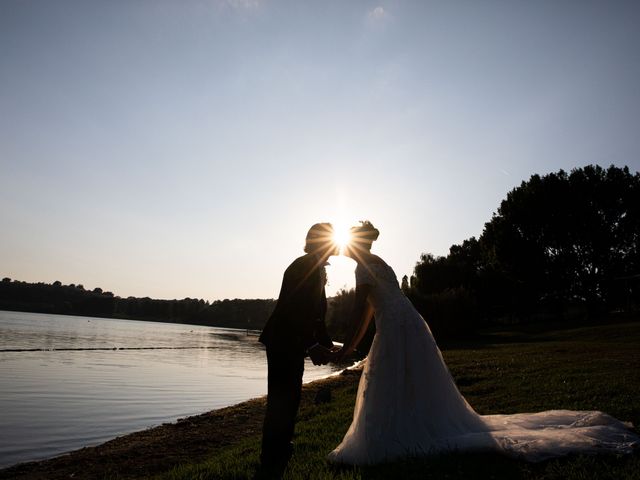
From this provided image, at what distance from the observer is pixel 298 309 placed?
5.69m

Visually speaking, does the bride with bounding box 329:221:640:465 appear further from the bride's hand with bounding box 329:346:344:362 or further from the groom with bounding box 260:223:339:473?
the groom with bounding box 260:223:339:473

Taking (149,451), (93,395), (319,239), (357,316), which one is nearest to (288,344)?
(357,316)

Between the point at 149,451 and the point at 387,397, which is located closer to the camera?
the point at 387,397

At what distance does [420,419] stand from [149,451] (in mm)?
7082

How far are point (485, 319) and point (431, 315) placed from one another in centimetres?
3429

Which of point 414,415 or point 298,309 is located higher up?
point 298,309

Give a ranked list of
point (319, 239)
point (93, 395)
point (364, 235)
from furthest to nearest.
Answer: point (93, 395) → point (364, 235) → point (319, 239)

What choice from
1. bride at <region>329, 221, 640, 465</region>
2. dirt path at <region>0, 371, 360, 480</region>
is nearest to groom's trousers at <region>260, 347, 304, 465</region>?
bride at <region>329, 221, 640, 465</region>

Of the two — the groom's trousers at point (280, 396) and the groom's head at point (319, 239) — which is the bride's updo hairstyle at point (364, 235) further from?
the groom's trousers at point (280, 396)

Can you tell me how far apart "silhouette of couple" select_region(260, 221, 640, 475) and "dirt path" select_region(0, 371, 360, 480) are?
4.57m

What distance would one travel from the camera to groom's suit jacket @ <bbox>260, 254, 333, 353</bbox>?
18.3 ft

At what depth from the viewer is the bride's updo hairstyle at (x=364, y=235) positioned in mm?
6664

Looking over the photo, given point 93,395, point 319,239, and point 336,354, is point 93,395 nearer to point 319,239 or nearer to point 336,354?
point 336,354

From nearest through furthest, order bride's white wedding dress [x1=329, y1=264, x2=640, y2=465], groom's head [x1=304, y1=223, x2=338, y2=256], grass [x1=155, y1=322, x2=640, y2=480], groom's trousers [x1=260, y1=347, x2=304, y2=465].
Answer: grass [x1=155, y1=322, x2=640, y2=480] → bride's white wedding dress [x1=329, y1=264, x2=640, y2=465] → groom's trousers [x1=260, y1=347, x2=304, y2=465] → groom's head [x1=304, y1=223, x2=338, y2=256]
